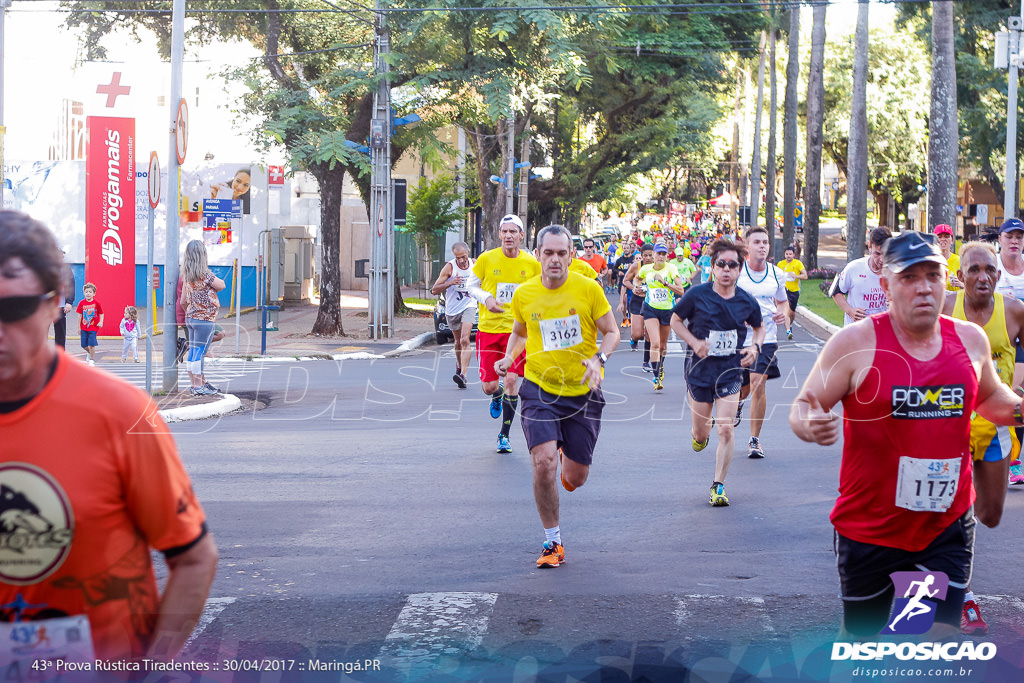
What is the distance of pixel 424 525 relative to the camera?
838 cm

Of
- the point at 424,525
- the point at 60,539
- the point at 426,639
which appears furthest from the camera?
the point at 424,525

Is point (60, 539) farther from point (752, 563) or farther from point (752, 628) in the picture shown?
point (752, 563)

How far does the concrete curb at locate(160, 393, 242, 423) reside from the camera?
1448 centimetres

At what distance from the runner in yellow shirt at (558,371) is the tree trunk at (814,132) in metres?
37.2

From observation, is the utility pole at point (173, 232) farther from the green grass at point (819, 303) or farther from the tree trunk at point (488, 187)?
the tree trunk at point (488, 187)

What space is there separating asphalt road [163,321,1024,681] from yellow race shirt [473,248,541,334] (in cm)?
116

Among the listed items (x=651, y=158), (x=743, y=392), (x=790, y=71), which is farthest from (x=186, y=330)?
(x=790, y=71)

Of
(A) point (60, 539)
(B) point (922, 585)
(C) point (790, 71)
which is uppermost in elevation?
(C) point (790, 71)

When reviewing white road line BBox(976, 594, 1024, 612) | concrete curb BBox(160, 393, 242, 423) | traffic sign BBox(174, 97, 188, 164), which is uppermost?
traffic sign BBox(174, 97, 188, 164)

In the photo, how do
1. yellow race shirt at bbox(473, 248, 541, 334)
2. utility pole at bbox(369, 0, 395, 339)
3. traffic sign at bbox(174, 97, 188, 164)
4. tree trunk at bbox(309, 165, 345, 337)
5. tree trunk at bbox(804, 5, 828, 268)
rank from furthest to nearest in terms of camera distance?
tree trunk at bbox(804, 5, 828, 268) → tree trunk at bbox(309, 165, 345, 337) → utility pole at bbox(369, 0, 395, 339) → traffic sign at bbox(174, 97, 188, 164) → yellow race shirt at bbox(473, 248, 541, 334)

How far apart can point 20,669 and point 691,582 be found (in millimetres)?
4561

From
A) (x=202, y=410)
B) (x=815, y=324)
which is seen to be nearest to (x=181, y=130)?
(x=202, y=410)

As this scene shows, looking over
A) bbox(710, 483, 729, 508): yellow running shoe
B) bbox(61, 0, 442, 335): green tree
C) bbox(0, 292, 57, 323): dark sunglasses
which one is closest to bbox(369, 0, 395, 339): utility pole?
bbox(61, 0, 442, 335): green tree

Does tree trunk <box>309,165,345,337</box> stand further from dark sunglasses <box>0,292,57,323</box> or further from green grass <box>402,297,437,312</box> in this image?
dark sunglasses <box>0,292,57,323</box>
